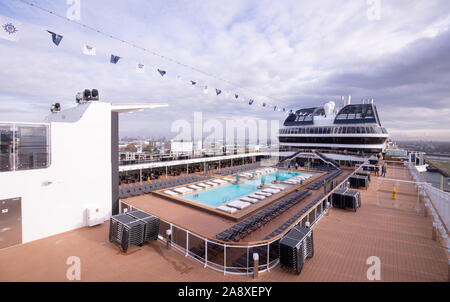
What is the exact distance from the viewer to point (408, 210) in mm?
9398

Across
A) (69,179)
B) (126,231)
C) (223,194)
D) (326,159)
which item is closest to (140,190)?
(69,179)

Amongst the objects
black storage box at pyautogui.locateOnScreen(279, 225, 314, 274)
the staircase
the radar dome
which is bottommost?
black storage box at pyautogui.locateOnScreen(279, 225, 314, 274)

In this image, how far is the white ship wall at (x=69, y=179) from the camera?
20.6 feet

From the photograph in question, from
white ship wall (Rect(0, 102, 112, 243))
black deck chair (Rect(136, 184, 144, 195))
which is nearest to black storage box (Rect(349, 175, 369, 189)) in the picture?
black deck chair (Rect(136, 184, 144, 195))

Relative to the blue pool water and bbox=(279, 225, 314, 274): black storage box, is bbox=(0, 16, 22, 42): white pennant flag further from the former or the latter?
bbox=(279, 225, 314, 274): black storage box

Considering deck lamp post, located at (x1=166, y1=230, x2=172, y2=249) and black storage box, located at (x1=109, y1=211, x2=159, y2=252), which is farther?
deck lamp post, located at (x1=166, y1=230, x2=172, y2=249)

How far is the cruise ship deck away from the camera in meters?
4.76

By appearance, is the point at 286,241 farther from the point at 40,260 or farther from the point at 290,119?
the point at 290,119

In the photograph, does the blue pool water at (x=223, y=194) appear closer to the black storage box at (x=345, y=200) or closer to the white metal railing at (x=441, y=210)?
the black storage box at (x=345, y=200)

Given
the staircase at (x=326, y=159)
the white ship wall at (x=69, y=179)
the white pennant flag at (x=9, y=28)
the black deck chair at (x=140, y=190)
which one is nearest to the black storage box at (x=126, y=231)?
the white ship wall at (x=69, y=179)

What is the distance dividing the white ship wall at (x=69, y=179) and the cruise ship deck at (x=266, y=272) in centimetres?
58

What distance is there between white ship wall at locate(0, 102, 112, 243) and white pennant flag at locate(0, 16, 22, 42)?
8.17 ft

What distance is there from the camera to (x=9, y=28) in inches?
209
